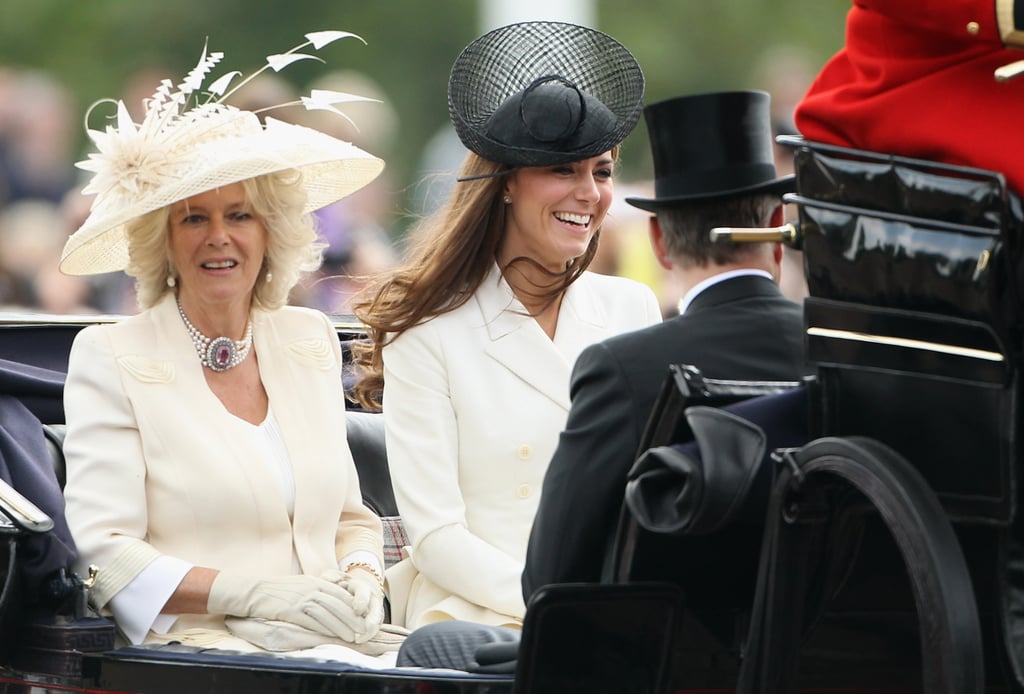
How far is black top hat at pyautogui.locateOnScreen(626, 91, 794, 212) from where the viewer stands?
288 centimetres

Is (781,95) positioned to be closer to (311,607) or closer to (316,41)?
(316,41)

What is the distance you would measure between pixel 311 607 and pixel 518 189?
3.07 feet

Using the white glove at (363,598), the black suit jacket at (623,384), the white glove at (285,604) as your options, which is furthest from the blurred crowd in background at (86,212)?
the black suit jacket at (623,384)

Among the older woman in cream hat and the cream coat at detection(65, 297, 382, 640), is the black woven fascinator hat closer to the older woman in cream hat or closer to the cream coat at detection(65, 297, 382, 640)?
the older woman in cream hat

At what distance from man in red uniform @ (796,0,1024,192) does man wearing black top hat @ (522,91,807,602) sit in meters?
0.35

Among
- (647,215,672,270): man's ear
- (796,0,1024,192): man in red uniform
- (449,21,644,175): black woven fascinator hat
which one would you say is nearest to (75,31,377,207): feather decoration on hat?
(449,21,644,175): black woven fascinator hat

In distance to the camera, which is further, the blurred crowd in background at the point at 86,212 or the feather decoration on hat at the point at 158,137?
the blurred crowd in background at the point at 86,212

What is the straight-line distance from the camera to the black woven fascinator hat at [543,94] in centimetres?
364

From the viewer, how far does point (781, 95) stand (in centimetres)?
760

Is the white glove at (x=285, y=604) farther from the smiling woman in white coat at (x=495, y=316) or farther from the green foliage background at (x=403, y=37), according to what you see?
the green foliage background at (x=403, y=37)

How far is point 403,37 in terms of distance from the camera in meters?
11.9

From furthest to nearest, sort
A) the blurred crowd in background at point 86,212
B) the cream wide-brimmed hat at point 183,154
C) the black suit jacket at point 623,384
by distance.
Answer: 1. the blurred crowd in background at point 86,212
2. the cream wide-brimmed hat at point 183,154
3. the black suit jacket at point 623,384

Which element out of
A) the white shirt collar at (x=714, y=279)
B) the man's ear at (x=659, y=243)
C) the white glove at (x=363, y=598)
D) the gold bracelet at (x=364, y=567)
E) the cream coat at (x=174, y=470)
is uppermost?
the man's ear at (x=659, y=243)

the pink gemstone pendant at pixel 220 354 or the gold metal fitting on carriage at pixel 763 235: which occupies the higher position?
the gold metal fitting on carriage at pixel 763 235
